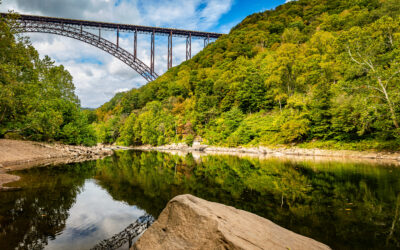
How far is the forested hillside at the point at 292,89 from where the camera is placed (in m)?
21.6

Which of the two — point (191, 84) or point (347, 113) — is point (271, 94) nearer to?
point (347, 113)

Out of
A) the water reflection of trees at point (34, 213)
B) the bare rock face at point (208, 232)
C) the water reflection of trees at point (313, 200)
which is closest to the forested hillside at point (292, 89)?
the water reflection of trees at point (313, 200)

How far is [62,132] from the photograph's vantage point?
31453 mm

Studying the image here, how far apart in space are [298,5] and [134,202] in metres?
106

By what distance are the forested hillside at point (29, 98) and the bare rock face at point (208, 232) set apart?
20.7 m

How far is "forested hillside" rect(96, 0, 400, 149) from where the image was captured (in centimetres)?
2159

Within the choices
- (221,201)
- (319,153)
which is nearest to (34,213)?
(221,201)

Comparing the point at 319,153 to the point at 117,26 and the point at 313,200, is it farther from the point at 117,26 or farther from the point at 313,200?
the point at 117,26

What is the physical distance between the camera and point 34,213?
640 cm

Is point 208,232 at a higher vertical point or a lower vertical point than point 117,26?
lower

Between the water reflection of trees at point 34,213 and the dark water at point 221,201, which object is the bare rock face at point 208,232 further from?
the water reflection of trees at point 34,213

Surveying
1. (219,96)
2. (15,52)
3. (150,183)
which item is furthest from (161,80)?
(150,183)

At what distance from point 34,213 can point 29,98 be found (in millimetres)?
21517

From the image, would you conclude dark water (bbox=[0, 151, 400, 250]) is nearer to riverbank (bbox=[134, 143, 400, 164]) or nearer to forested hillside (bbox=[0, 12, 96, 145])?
riverbank (bbox=[134, 143, 400, 164])
